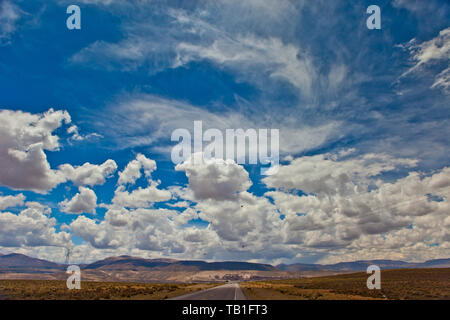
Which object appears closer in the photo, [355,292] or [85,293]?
[85,293]

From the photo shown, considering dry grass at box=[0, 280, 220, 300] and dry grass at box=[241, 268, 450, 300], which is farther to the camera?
dry grass at box=[241, 268, 450, 300]

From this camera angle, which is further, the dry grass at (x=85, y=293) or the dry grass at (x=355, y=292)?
the dry grass at (x=355, y=292)
